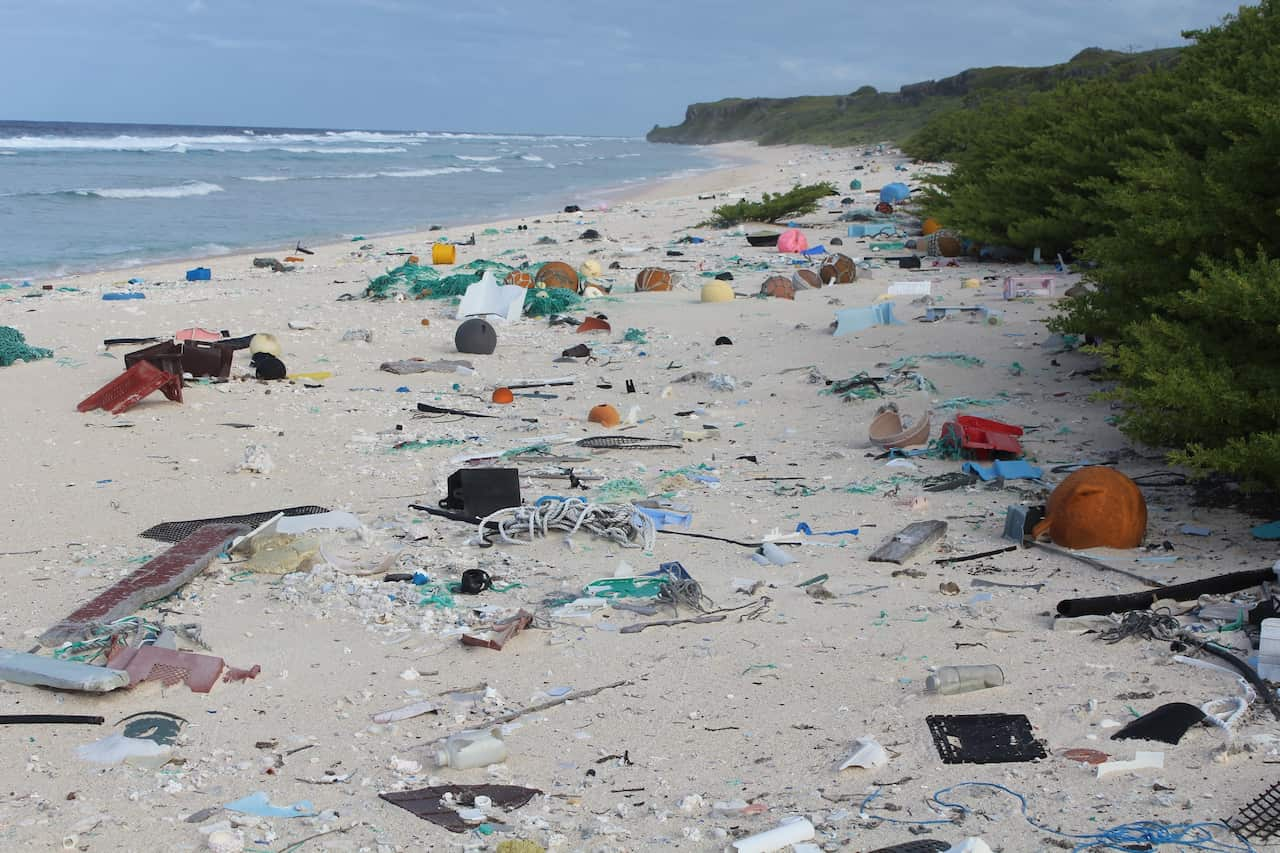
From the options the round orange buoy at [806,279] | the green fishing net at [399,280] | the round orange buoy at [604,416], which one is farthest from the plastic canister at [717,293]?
the round orange buoy at [604,416]

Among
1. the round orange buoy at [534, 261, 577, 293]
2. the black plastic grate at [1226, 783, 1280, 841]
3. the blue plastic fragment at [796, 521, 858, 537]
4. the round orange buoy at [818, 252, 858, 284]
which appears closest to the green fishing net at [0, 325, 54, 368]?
the round orange buoy at [534, 261, 577, 293]

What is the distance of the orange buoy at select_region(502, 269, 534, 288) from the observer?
1132cm

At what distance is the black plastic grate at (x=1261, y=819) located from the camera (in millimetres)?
2451

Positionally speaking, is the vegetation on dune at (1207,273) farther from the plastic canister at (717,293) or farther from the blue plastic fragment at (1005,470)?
the plastic canister at (717,293)

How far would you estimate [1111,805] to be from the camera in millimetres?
2629

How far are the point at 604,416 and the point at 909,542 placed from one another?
9.31 feet

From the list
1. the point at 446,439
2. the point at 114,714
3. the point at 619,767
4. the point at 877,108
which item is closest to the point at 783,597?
the point at 619,767

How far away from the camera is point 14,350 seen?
830 cm

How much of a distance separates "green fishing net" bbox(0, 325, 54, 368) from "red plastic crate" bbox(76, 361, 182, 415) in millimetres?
1551

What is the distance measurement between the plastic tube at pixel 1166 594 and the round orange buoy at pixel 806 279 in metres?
7.55

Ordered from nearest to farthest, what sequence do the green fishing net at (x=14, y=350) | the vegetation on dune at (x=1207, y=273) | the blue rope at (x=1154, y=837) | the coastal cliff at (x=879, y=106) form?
the blue rope at (x=1154, y=837), the vegetation on dune at (x=1207, y=273), the green fishing net at (x=14, y=350), the coastal cliff at (x=879, y=106)

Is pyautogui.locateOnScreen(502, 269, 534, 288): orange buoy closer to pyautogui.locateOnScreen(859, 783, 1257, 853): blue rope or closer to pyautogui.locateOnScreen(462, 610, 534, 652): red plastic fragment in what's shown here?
pyautogui.locateOnScreen(462, 610, 534, 652): red plastic fragment

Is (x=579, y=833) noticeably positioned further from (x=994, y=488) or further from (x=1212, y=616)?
(x=994, y=488)

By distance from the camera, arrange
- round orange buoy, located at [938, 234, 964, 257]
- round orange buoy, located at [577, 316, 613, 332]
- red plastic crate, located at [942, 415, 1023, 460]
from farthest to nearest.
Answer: round orange buoy, located at [938, 234, 964, 257] → round orange buoy, located at [577, 316, 613, 332] → red plastic crate, located at [942, 415, 1023, 460]
